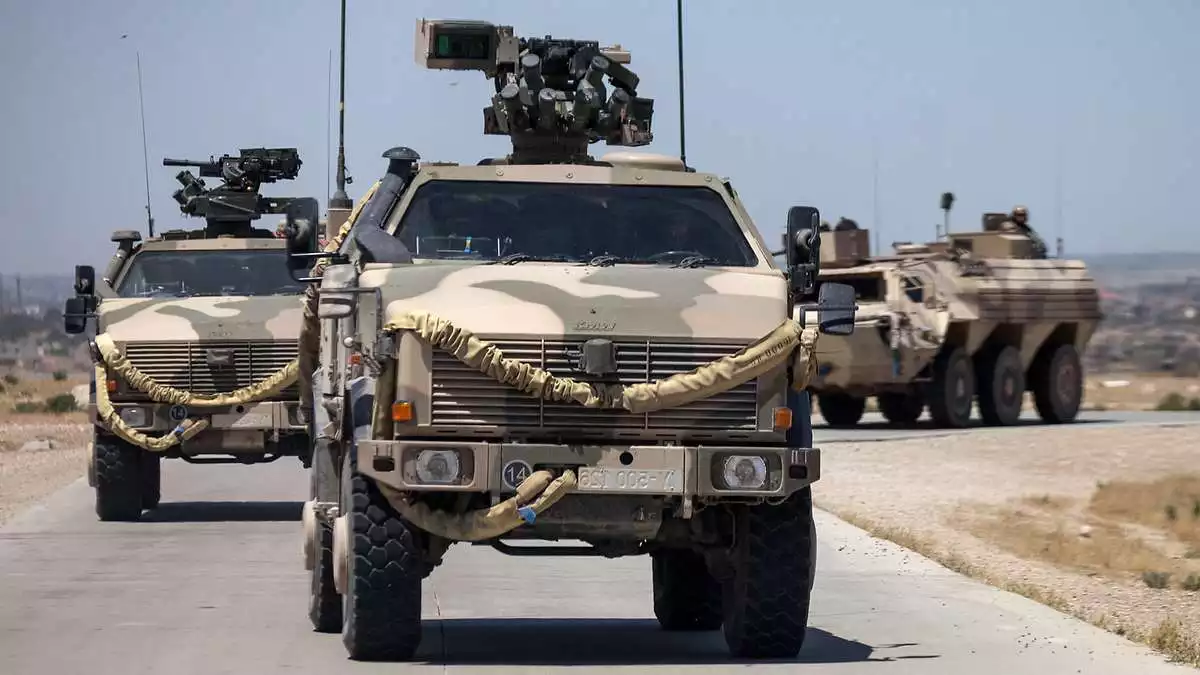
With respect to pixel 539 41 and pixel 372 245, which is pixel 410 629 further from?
pixel 539 41

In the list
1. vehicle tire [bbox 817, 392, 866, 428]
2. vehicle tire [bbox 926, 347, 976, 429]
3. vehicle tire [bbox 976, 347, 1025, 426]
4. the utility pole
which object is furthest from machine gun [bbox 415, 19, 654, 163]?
vehicle tire [bbox 817, 392, 866, 428]

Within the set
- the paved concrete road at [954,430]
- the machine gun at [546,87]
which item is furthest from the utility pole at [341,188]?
the paved concrete road at [954,430]

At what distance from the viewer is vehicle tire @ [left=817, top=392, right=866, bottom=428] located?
35375 millimetres

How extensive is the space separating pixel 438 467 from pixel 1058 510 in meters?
13.0

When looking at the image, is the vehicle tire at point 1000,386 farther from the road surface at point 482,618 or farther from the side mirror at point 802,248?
the side mirror at point 802,248

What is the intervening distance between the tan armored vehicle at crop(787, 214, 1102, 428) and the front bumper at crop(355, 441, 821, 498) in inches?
822

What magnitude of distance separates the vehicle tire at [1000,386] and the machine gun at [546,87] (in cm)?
1780

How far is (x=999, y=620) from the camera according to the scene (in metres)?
12.2

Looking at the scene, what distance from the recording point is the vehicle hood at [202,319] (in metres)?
18.4

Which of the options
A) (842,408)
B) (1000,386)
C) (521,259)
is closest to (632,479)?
(521,259)

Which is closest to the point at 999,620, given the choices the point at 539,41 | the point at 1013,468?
the point at 539,41

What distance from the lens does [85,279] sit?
62.5 ft

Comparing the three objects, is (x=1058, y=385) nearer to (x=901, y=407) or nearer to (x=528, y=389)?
(x=901, y=407)

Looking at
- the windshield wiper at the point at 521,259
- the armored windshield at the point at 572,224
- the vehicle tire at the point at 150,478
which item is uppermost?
the armored windshield at the point at 572,224
